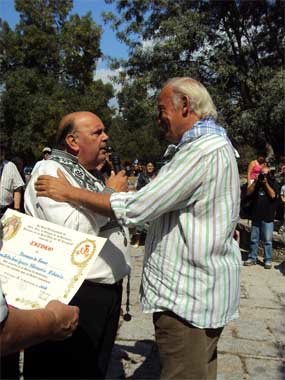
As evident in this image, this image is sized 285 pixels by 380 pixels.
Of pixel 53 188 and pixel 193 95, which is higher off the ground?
pixel 193 95

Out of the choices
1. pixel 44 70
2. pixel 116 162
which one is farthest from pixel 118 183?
pixel 44 70

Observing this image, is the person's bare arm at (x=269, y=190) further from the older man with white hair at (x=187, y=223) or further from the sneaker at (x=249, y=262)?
the older man with white hair at (x=187, y=223)

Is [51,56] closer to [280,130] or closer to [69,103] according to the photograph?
[69,103]

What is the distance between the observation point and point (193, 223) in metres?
1.93

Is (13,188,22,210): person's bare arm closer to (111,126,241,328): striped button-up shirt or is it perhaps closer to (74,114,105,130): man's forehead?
(74,114,105,130): man's forehead

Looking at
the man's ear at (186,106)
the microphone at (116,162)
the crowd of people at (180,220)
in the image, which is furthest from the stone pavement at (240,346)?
the man's ear at (186,106)

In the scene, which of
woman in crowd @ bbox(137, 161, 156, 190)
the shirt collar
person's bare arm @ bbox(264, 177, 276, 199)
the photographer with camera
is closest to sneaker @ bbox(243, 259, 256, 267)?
the photographer with camera

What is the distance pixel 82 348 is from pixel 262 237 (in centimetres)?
576

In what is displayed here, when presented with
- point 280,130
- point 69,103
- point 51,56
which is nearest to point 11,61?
point 51,56

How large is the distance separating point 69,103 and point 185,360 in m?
20.4

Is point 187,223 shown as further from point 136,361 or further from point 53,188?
point 136,361

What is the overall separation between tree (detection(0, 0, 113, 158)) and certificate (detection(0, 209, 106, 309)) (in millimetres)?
19190

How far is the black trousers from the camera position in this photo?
89.5 inches

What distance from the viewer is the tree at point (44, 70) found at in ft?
68.2
